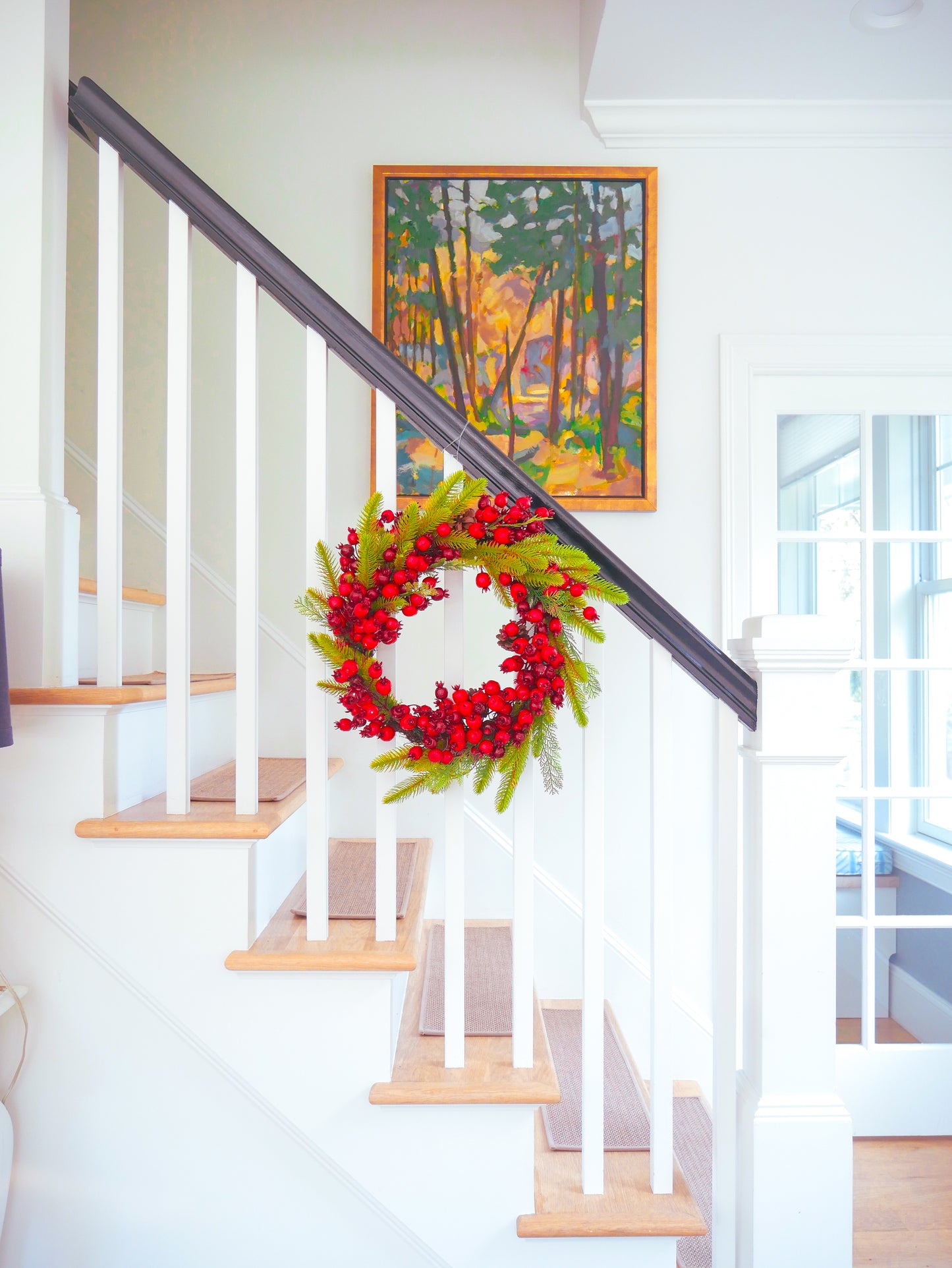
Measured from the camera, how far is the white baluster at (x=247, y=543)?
1.18m

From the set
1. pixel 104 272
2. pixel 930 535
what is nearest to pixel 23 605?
pixel 104 272

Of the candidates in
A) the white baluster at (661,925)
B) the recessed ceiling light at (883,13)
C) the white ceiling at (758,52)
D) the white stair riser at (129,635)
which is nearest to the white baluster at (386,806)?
the white baluster at (661,925)

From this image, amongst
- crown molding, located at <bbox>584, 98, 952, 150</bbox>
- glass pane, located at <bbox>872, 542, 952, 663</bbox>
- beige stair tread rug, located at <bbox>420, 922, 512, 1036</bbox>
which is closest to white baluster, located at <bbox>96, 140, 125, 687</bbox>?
beige stair tread rug, located at <bbox>420, 922, 512, 1036</bbox>

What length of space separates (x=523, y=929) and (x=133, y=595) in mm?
1004

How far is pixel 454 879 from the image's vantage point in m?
1.16

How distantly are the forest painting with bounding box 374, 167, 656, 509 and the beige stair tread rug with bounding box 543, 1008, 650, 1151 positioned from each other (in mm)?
1300

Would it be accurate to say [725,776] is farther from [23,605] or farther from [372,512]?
[23,605]

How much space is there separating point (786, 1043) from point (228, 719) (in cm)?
126

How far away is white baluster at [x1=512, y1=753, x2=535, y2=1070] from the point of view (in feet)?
3.79


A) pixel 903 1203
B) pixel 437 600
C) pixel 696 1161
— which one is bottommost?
pixel 903 1203

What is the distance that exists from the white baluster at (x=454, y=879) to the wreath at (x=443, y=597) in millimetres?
70

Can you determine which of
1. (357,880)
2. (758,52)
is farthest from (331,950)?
(758,52)

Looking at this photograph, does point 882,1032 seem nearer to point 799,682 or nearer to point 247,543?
point 799,682

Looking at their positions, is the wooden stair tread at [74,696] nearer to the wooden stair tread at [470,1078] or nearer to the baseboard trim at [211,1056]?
the baseboard trim at [211,1056]
